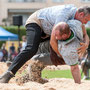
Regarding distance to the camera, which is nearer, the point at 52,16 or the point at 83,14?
the point at 83,14

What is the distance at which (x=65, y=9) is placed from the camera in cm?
551

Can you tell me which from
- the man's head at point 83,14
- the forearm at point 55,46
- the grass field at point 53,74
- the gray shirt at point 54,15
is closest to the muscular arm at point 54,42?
the forearm at point 55,46

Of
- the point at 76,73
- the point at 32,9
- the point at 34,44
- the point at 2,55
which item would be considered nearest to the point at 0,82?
the point at 34,44

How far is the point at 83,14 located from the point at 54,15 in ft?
1.52

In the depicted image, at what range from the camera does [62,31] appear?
5262mm

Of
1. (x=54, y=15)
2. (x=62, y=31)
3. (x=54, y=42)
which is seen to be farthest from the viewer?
(x=54, y=15)

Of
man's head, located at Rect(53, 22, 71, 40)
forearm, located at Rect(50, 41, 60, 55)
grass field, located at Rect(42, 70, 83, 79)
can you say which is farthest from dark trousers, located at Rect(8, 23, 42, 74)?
grass field, located at Rect(42, 70, 83, 79)

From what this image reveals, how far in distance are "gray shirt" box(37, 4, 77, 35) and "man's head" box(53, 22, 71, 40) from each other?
0.19 metres

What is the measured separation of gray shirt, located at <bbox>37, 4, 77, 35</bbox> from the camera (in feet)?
17.8

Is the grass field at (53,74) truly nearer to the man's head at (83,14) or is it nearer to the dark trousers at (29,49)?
the dark trousers at (29,49)

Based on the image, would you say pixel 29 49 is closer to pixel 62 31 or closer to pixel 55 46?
pixel 55 46

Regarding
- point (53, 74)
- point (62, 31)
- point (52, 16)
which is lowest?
point (53, 74)

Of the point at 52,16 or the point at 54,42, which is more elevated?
the point at 52,16

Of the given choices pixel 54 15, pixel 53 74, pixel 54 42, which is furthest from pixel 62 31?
pixel 53 74
